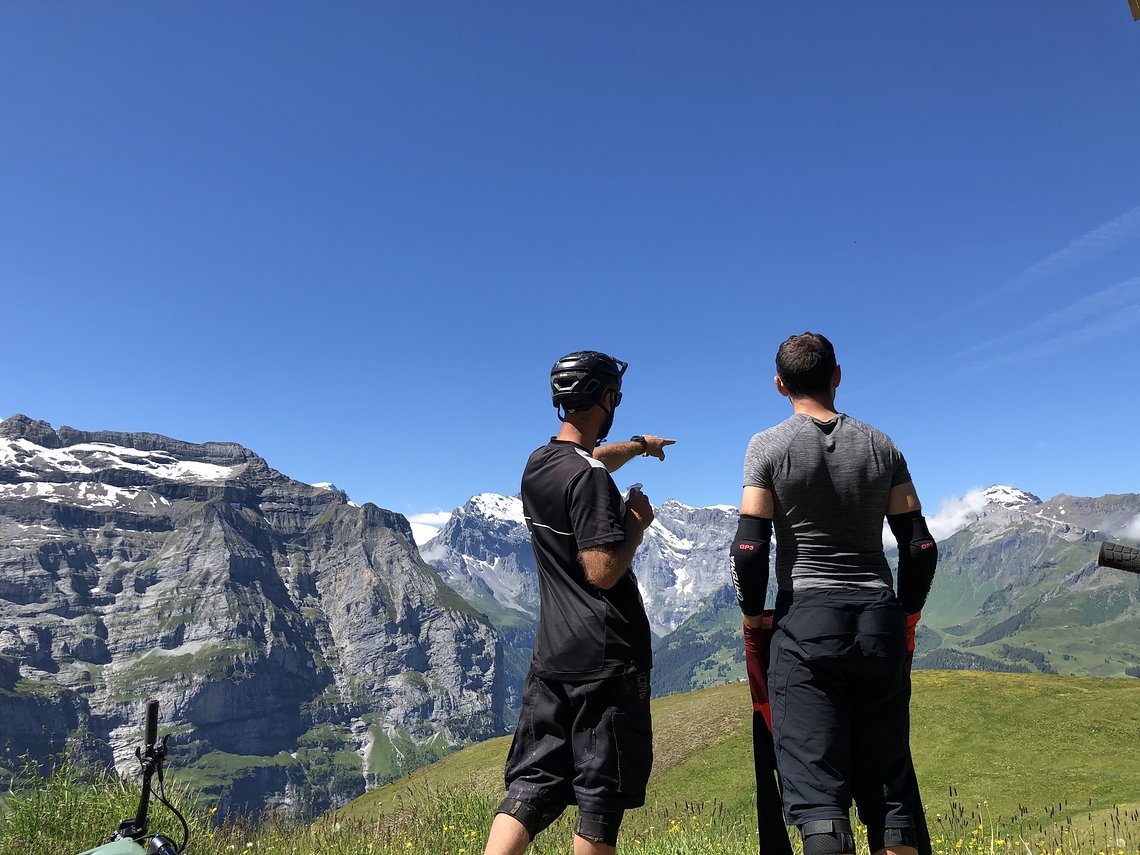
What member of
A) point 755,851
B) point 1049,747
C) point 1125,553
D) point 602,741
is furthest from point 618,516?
point 1049,747

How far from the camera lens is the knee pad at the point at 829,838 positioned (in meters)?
4.41

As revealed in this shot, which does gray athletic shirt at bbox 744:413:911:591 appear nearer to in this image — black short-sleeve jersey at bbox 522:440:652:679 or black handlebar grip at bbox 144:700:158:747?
black short-sleeve jersey at bbox 522:440:652:679

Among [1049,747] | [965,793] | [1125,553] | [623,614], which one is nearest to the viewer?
[623,614]

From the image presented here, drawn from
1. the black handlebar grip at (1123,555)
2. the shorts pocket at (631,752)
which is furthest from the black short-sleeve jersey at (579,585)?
the black handlebar grip at (1123,555)

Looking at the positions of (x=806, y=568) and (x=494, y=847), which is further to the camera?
(x=806, y=568)

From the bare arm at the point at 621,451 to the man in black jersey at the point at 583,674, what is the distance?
18.3 inches

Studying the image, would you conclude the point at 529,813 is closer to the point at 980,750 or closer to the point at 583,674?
the point at 583,674

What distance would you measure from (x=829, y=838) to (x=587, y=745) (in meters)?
1.48

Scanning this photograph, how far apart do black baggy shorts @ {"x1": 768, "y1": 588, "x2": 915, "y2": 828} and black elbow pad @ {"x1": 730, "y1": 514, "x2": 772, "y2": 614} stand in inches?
12.4

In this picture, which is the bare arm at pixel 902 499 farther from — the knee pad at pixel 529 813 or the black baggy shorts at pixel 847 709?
the knee pad at pixel 529 813

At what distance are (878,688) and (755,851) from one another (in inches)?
215

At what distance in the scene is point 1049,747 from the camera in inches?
1017

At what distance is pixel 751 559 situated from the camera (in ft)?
16.1

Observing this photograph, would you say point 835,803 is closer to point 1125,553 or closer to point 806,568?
point 806,568
